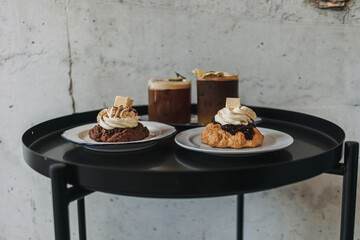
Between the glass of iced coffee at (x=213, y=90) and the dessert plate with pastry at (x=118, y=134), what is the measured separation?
209mm

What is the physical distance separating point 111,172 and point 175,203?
96 centimetres

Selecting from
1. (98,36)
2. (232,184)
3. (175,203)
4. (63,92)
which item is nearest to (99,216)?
(175,203)

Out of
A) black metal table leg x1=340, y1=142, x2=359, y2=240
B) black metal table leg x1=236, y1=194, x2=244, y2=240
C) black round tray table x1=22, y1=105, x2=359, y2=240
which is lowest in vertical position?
black metal table leg x1=236, y1=194, x2=244, y2=240

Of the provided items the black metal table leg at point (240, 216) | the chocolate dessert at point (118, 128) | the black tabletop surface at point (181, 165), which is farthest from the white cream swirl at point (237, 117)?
the black metal table leg at point (240, 216)

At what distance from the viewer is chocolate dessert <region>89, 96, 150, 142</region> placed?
97 centimetres

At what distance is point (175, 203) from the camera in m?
1.67

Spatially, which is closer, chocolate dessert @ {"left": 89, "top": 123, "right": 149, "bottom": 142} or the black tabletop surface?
the black tabletop surface

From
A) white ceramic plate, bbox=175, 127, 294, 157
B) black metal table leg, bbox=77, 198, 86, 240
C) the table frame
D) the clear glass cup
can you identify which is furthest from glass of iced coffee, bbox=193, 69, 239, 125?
black metal table leg, bbox=77, 198, 86, 240

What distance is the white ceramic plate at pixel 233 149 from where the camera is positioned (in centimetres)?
87

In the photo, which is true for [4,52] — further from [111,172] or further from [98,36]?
[111,172]

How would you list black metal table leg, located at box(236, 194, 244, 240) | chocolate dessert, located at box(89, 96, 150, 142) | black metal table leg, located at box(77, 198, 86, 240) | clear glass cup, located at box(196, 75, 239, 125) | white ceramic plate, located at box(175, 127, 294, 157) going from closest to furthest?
white ceramic plate, located at box(175, 127, 294, 157), chocolate dessert, located at box(89, 96, 150, 142), clear glass cup, located at box(196, 75, 239, 125), black metal table leg, located at box(77, 198, 86, 240), black metal table leg, located at box(236, 194, 244, 240)

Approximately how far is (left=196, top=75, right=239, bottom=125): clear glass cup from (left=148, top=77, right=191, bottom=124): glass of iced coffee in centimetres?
5

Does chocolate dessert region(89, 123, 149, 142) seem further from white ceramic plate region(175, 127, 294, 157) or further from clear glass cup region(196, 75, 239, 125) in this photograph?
clear glass cup region(196, 75, 239, 125)

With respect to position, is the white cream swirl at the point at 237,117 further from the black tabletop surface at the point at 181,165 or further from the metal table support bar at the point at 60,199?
the metal table support bar at the point at 60,199
